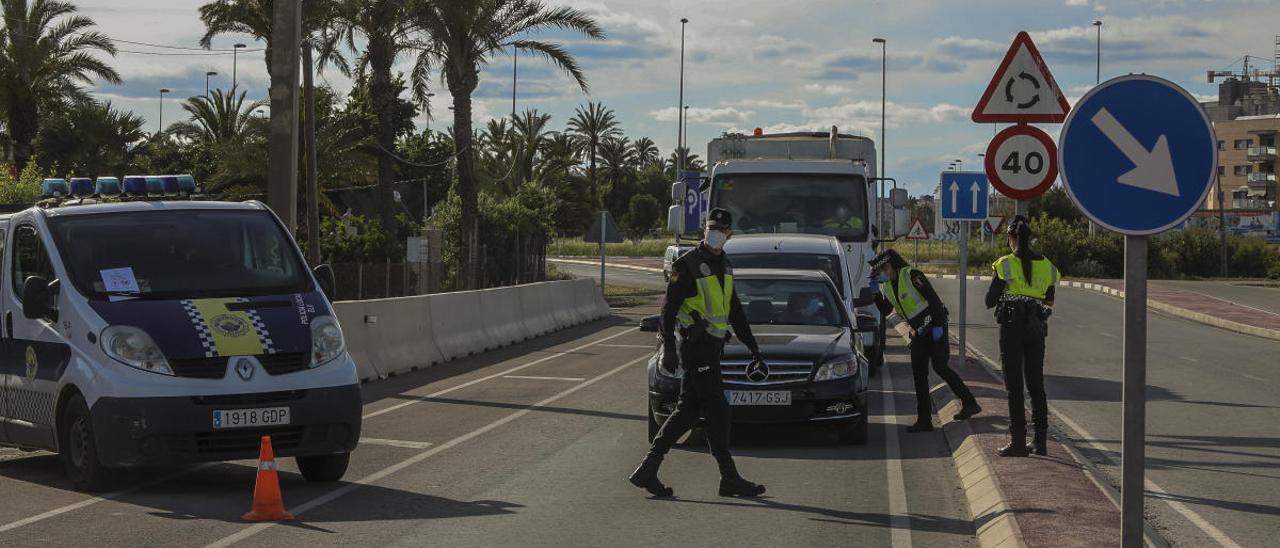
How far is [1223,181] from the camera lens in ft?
434

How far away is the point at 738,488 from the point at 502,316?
16673 mm

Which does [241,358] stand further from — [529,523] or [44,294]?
[529,523]

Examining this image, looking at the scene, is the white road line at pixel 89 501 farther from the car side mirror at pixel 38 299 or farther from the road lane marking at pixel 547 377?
the road lane marking at pixel 547 377

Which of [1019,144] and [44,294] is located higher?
[1019,144]

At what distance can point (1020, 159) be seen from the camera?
12.1 m

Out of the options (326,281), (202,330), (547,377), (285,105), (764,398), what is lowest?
(547,377)

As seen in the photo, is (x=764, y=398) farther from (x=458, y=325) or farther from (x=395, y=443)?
(x=458, y=325)

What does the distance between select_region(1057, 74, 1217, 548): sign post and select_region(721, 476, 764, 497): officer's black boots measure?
4.10 m

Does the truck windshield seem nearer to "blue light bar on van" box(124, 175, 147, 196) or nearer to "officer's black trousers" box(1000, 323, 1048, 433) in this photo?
"officer's black trousers" box(1000, 323, 1048, 433)

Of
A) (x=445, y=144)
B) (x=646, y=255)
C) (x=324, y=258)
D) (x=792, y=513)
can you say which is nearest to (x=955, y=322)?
(x=324, y=258)

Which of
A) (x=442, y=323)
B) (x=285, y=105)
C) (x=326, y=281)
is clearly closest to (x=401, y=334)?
(x=442, y=323)

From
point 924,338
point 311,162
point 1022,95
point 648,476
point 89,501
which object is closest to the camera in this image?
point 89,501

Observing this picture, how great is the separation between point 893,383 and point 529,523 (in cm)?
1090

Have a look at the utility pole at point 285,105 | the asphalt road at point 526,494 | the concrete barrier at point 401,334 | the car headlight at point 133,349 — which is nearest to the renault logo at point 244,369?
the car headlight at point 133,349
